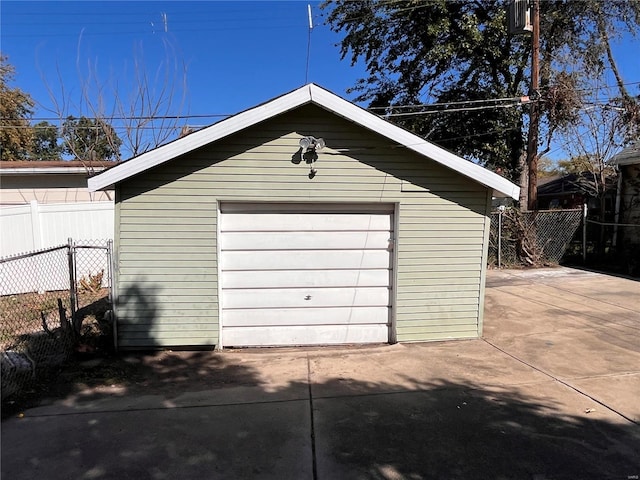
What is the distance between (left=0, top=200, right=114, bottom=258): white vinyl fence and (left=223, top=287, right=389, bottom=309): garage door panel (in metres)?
5.00

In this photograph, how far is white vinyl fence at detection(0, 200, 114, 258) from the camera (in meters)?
8.97

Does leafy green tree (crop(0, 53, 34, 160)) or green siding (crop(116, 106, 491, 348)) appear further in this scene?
leafy green tree (crop(0, 53, 34, 160))

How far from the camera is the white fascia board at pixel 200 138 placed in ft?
17.0

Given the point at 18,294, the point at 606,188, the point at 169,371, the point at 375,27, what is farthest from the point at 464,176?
the point at 375,27

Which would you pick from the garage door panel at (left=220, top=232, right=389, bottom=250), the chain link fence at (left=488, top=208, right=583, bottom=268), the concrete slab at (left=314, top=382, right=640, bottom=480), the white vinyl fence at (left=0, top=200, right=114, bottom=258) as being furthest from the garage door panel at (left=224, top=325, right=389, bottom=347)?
the chain link fence at (left=488, top=208, right=583, bottom=268)

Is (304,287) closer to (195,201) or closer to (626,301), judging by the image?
(195,201)

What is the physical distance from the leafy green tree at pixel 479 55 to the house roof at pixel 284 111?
33.8 feet

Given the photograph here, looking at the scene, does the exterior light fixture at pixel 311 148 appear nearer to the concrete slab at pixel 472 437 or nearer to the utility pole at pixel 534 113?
the concrete slab at pixel 472 437

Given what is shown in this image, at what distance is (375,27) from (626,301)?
15112mm

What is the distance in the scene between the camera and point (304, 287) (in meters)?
5.97

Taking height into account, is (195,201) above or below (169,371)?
above

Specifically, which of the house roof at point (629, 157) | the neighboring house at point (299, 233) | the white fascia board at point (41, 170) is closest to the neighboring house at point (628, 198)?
the house roof at point (629, 157)

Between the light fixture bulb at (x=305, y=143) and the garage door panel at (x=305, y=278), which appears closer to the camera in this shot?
the light fixture bulb at (x=305, y=143)

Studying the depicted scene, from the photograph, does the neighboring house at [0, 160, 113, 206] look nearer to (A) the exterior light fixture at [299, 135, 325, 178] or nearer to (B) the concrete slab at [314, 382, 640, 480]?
(A) the exterior light fixture at [299, 135, 325, 178]
